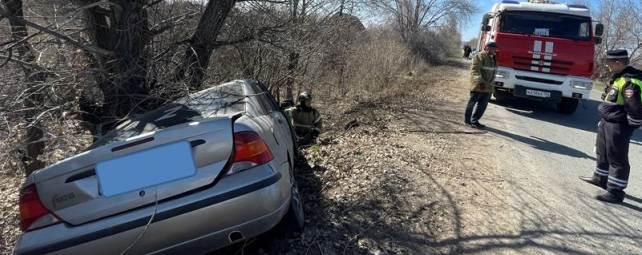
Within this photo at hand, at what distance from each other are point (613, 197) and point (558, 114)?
6.27 metres

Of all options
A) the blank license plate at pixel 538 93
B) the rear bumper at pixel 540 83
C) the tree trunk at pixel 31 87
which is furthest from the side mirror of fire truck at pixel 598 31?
the tree trunk at pixel 31 87

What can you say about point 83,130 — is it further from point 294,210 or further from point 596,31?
point 596,31

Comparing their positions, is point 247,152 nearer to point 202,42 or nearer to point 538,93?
point 202,42

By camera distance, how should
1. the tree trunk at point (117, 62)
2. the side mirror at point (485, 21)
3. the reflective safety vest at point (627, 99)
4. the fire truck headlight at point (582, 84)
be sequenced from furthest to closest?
the side mirror at point (485, 21)
the fire truck headlight at point (582, 84)
the tree trunk at point (117, 62)
the reflective safety vest at point (627, 99)

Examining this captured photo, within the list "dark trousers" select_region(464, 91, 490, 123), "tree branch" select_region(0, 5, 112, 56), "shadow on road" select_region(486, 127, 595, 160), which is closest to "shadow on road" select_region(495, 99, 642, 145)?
"shadow on road" select_region(486, 127, 595, 160)

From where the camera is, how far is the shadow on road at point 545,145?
636 cm

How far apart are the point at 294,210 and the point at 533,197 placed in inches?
106

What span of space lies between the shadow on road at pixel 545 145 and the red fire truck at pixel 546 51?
7.59 feet

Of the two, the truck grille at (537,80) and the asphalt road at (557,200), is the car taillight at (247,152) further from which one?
the truck grille at (537,80)

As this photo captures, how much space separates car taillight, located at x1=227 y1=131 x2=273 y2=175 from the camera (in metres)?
2.67

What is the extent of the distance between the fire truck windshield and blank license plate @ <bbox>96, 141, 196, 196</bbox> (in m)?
8.75

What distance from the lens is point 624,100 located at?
4.43 m

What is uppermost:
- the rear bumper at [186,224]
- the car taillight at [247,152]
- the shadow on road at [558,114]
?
the car taillight at [247,152]

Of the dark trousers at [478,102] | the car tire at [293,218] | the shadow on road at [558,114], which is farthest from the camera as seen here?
the shadow on road at [558,114]
